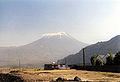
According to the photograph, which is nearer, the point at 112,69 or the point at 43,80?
the point at 43,80

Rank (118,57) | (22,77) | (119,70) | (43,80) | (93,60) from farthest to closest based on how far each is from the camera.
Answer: (93,60) < (118,57) < (119,70) < (22,77) < (43,80)

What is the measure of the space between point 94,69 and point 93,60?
17075 mm

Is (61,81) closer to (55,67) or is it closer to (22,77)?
(22,77)

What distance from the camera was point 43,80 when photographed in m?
54.1

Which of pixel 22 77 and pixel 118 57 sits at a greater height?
pixel 118 57

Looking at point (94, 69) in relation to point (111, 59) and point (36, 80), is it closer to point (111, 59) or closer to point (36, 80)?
point (111, 59)

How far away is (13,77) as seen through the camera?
6078cm

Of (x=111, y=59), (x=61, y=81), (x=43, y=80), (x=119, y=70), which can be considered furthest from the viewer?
(x=111, y=59)

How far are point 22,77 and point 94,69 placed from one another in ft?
124

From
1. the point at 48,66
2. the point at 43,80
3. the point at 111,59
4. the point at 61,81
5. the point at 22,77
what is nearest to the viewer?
the point at 61,81

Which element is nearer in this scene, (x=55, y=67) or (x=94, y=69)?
(x=94, y=69)

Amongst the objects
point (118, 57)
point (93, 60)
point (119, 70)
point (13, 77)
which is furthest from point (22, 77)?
point (93, 60)

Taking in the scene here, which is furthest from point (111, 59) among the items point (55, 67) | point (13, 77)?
point (13, 77)

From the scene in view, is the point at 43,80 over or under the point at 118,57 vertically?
under
